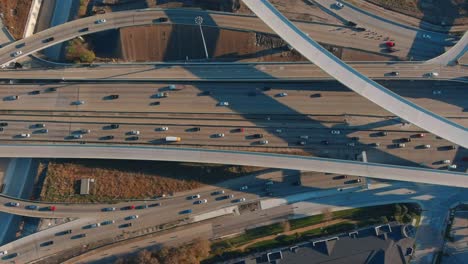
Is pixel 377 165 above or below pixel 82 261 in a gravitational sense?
above

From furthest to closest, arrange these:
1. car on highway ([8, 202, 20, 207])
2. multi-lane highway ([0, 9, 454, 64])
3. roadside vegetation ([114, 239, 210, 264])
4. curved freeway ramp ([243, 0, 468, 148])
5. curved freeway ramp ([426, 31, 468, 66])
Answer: multi-lane highway ([0, 9, 454, 64]) < curved freeway ramp ([426, 31, 468, 66]) < car on highway ([8, 202, 20, 207]) < roadside vegetation ([114, 239, 210, 264]) < curved freeway ramp ([243, 0, 468, 148])

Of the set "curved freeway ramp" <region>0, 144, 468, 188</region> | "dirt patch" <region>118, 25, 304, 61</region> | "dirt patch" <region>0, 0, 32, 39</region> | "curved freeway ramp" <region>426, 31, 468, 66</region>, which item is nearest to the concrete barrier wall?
"dirt patch" <region>0, 0, 32, 39</region>

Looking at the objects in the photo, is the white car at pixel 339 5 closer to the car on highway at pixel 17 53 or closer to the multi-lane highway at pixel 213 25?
the multi-lane highway at pixel 213 25

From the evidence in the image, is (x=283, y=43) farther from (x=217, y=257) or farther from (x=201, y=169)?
(x=217, y=257)

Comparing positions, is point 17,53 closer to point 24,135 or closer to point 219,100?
point 24,135

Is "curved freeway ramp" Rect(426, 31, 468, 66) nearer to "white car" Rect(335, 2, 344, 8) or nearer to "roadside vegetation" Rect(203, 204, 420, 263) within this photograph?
"white car" Rect(335, 2, 344, 8)

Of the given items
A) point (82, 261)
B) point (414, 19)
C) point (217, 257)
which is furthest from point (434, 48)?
point (82, 261)
